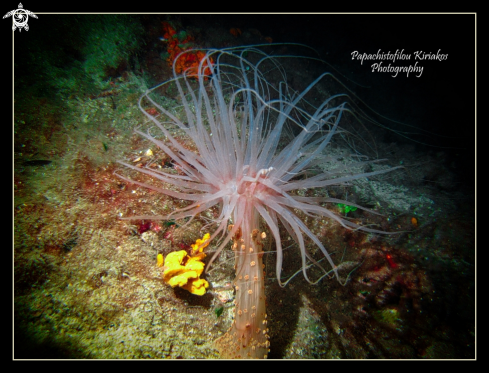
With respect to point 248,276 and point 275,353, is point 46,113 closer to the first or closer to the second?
point 248,276

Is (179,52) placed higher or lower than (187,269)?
higher

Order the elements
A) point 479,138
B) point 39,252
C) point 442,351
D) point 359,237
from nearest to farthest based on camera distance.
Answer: point 39,252, point 442,351, point 359,237, point 479,138

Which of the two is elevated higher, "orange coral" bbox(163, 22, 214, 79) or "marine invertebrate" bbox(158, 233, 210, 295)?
"orange coral" bbox(163, 22, 214, 79)

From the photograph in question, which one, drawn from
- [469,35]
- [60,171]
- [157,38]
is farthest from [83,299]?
[469,35]

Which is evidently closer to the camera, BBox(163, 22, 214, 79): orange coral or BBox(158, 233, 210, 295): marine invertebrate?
BBox(158, 233, 210, 295): marine invertebrate

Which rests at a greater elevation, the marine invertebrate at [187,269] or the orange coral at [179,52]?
the orange coral at [179,52]

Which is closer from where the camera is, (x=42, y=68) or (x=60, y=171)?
(x=60, y=171)

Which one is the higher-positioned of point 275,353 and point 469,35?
point 469,35

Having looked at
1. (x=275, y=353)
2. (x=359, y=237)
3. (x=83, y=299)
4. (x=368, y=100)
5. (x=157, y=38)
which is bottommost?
(x=275, y=353)

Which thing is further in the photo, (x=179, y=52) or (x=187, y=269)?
(x=179, y=52)

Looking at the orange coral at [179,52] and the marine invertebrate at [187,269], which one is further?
the orange coral at [179,52]

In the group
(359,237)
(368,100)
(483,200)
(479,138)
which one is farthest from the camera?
(368,100)
